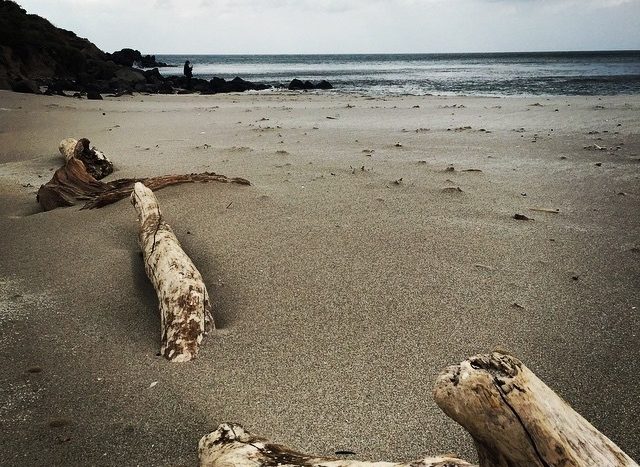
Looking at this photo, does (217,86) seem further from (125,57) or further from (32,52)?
(125,57)

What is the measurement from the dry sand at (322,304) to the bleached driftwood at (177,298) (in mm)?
85

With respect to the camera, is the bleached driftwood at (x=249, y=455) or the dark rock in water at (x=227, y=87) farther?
the dark rock in water at (x=227, y=87)

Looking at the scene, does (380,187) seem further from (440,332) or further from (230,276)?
(440,332)

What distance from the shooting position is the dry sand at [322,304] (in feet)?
6.12

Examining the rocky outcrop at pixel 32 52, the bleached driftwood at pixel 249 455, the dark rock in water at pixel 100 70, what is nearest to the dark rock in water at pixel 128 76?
the dark rock in water at pixel 100 70

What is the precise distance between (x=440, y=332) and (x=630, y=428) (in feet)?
2.77

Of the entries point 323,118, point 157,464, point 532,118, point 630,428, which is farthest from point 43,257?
point 532,118

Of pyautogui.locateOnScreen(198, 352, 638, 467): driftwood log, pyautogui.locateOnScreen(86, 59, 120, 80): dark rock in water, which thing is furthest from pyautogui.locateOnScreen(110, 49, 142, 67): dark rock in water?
pyautogui.locateOnScreen(198, 352, 638, 467): driftwood log

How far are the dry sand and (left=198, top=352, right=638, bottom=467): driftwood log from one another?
1.89 feet

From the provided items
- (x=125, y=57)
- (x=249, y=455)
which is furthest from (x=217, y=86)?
(x=125, y=57)

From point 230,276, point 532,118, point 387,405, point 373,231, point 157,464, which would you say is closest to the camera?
point 157,464

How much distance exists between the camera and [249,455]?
1.45 metres

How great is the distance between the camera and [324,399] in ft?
6.49

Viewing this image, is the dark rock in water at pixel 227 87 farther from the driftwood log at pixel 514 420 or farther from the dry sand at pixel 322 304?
the driftwood log at pixel 514 420
